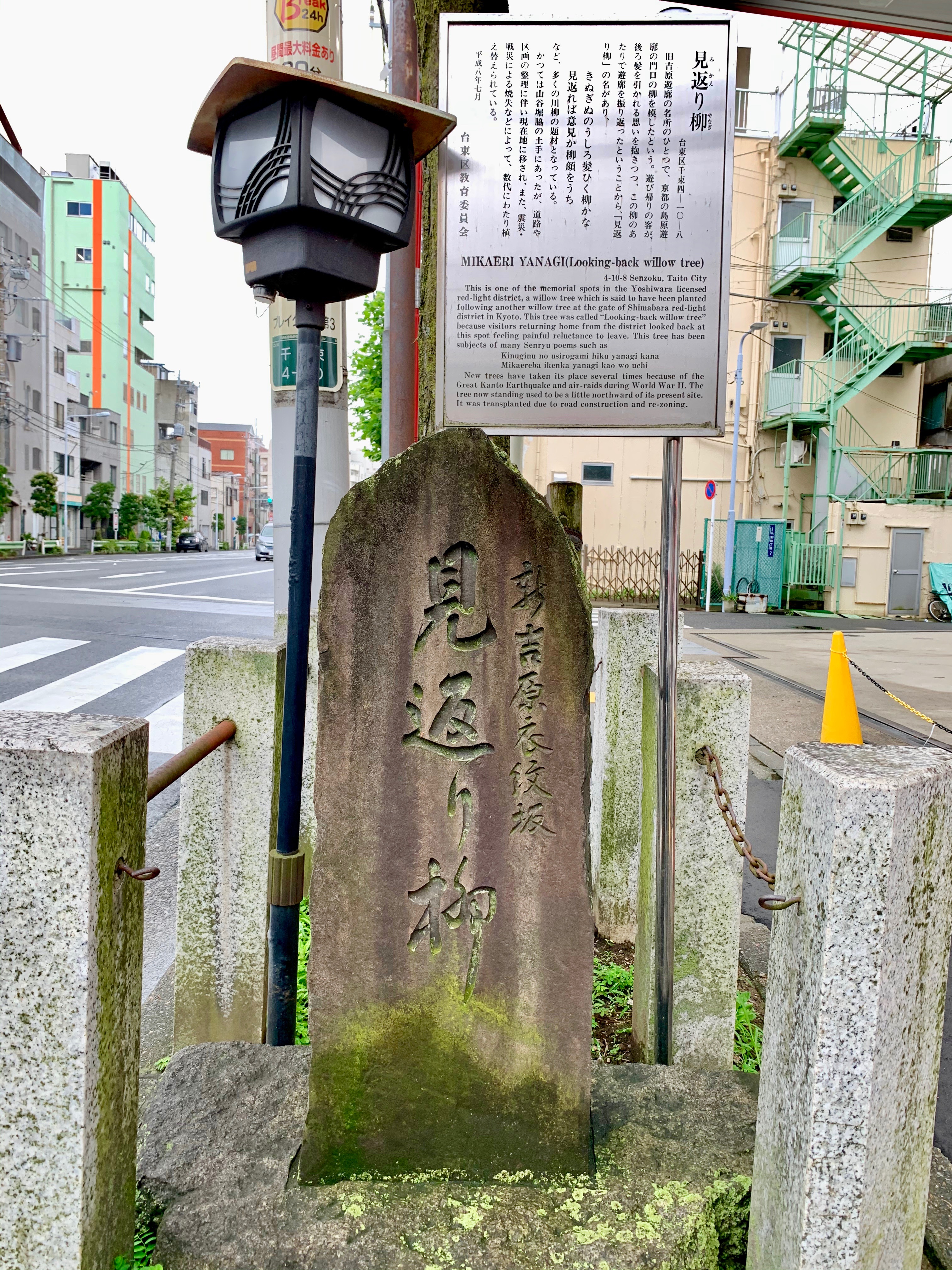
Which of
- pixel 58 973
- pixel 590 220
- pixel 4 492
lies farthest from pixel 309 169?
pixel 4 492

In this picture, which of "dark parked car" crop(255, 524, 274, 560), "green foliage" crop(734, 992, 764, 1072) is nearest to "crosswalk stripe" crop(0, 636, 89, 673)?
"green foliage" crop(734, 992, 764, 1072)

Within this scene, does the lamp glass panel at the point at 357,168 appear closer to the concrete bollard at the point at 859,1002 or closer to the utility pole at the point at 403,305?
the concrete bollard at the point at 859,1002

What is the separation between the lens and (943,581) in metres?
22.3

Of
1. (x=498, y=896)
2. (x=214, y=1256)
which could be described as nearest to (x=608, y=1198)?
(x=498, y=896)

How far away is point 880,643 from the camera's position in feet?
53.6

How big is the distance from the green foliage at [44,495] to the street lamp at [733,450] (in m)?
31.3

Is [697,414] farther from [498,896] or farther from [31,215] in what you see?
[31,215]

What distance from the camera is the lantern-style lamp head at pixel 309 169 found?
2256mm

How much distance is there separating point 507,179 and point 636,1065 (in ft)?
8.48

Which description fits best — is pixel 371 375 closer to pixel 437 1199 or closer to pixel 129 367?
pixel 437 1199

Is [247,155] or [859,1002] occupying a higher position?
[247,155]

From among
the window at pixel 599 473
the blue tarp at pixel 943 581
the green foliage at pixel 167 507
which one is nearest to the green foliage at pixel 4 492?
the green foliage at pixel 167 507

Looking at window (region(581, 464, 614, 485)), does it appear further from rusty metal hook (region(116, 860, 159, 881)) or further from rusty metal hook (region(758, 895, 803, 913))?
rusty metal hook (region(116, 860, 159, 881))

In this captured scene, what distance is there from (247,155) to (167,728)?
5.95 m
